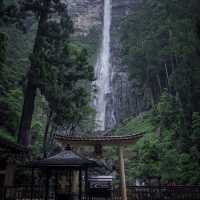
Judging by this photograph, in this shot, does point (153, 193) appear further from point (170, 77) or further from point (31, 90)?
point (170, 77)

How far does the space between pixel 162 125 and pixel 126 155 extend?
10149mm

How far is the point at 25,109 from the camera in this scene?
14.6m

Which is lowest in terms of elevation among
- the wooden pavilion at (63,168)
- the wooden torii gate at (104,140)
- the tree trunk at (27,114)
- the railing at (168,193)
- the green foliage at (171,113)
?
the railing at (168,193)

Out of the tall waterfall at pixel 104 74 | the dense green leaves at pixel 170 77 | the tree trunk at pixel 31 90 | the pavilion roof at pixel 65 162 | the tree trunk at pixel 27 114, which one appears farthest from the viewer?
the tall waterfall at pixel 104 74

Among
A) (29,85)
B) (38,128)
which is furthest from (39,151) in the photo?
(29,85)

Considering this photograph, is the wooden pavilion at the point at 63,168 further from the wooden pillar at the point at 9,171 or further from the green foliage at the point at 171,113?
the green foliage at the point at 171,113

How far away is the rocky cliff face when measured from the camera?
34.6 meters

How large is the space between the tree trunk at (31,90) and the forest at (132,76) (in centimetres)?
5

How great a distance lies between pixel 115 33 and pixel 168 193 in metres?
36.6

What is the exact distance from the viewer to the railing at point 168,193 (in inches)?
441

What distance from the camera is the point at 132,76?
95.6ft

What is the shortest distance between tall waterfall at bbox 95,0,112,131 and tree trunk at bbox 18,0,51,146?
16.9 metres

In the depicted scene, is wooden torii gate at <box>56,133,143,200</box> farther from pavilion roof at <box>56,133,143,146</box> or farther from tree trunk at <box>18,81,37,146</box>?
tree trunk at <box>18,81,37,146</box>

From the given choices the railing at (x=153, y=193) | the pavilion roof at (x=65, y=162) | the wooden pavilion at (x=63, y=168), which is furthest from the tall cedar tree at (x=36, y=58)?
the pavilion roof at (x=65, y=162)
